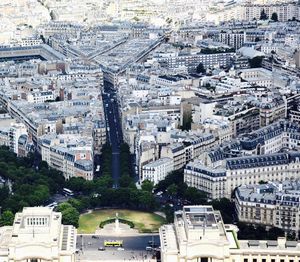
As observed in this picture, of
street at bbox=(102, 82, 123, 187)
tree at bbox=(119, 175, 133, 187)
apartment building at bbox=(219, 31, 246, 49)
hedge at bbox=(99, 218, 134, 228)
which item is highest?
apartment building at bbox=(219, 31, 246, 49)

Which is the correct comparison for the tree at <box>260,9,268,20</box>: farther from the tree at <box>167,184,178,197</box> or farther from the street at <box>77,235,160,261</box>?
the street at <box>77,235,160,261</box>

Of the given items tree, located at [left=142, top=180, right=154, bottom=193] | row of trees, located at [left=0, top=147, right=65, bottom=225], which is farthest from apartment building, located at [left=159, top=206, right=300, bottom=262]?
tree, located at [left=142, top=180, right=154, bottom=193]

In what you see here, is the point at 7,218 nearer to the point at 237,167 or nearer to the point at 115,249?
the point at 115,249

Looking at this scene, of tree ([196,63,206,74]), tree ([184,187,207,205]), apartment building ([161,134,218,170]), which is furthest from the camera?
tree ([196,63,206,74])

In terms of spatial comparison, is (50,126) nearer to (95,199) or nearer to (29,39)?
(95,199)

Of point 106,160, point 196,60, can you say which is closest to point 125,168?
point 106,160

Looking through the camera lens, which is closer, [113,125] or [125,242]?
[125,242]
